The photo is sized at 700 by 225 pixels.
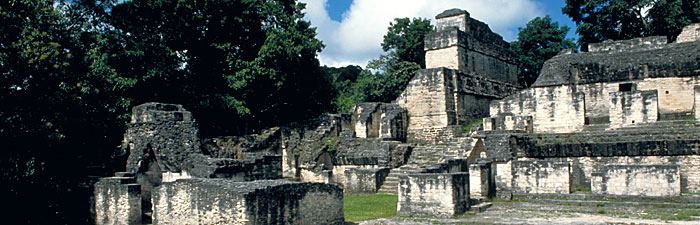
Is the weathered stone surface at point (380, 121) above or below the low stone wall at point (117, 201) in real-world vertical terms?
above

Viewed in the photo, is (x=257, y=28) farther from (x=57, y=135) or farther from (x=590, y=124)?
(x=590, y=124)

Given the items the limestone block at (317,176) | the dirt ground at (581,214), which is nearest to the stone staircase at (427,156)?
the limestone block at (317,176)

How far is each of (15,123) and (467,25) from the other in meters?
19.8

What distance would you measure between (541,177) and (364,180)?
679cm

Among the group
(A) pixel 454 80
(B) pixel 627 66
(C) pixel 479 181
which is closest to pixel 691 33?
(B) pixel 627 66

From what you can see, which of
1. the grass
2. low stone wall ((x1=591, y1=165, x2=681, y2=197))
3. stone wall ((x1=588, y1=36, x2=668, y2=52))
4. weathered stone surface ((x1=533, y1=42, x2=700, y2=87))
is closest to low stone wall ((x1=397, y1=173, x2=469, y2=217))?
the grass

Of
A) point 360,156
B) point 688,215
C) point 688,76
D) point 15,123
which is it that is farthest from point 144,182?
point 688,76

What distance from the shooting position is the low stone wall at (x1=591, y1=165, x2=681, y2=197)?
1563 cm

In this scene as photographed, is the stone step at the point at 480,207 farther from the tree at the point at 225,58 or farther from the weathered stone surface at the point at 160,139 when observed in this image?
the tree at the point at 225,58

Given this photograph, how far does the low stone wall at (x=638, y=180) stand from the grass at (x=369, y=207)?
19.0 feet

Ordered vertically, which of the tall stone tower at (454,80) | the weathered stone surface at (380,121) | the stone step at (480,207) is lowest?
the stone step at (480,207)

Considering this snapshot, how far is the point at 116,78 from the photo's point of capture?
24.2 metres

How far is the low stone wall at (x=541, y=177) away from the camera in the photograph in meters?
17.3

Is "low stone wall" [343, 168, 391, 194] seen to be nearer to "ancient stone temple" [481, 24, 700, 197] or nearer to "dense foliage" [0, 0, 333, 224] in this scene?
"ancient stone temple" [481, 24, 700, 197]
